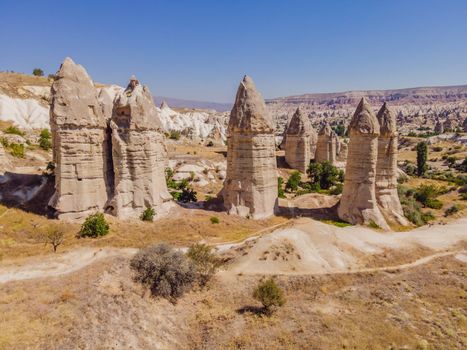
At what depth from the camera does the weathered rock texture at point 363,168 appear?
96.7 ft

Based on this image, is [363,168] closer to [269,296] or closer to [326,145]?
[269,296]

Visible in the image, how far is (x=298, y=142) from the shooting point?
54.8 metres

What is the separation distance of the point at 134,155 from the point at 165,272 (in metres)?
12.8

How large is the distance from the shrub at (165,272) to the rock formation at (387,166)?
73.3ft

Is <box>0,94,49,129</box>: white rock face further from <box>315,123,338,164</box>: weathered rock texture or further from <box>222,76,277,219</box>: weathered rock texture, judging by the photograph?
<box>315,123,338,164</box>: weathered rock texture

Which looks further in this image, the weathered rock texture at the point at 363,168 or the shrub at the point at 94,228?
the weathered rock texture at the point at 363,168

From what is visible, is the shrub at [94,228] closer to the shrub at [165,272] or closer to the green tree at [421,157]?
the shrub at [165,272]

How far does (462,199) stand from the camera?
40.4 metres

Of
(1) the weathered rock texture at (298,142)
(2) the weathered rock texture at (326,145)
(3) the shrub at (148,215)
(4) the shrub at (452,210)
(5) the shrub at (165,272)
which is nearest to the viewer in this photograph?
(5) the shrub at (165,272)

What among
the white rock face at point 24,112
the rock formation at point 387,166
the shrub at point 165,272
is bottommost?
the shrub at point 165,272

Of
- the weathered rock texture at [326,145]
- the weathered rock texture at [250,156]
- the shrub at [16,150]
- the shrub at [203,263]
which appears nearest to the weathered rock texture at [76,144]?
the weathered rock texture at [250,156]

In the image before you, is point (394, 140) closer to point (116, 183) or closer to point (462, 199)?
point (462, 199)

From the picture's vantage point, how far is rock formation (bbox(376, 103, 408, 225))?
31.7m

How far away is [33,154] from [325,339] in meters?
41.1
